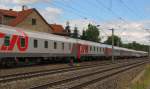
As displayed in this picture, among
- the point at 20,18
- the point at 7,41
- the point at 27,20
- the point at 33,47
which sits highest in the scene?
the point at 20,18

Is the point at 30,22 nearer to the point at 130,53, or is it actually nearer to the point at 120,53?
the point at 120,53

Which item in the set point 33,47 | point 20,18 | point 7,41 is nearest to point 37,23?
point 20,18

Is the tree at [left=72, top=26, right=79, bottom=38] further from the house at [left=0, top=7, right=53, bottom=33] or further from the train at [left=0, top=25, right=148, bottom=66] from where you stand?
the train at [left=0, top=25, right=148, bottom=66]

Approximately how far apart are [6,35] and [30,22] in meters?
43.6

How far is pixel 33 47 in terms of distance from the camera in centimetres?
3031

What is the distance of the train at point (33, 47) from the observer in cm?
2595

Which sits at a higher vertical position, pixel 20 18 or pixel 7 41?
pixel 20 18

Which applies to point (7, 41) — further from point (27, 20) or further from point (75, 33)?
point (75, 33)

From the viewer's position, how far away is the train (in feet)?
85.1

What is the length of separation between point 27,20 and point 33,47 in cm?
3902

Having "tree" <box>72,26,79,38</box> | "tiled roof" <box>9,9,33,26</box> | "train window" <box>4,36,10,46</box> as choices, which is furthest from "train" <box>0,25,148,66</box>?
"tree" <box>72,26,79,38</box>

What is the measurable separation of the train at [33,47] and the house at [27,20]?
23145mm

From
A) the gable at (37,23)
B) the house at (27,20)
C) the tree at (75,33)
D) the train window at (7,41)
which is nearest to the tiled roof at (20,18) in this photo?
the house at (27,20)

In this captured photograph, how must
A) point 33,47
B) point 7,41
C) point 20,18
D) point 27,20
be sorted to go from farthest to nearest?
A: point 27,20
point 20,18
point 33,47
point 7,41
